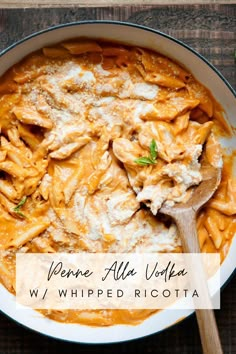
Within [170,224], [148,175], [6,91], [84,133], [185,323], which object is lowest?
[185,323]

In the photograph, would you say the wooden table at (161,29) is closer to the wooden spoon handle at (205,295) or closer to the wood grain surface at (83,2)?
the wood grain surface at (83,2)

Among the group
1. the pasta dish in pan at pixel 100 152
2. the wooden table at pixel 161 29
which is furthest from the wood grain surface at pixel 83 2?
the pasta dish in pan at pixel 100 152

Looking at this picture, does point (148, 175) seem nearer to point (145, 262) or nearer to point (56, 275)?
point (145, 262)

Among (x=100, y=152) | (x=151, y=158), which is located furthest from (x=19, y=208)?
(x=151, y=158)

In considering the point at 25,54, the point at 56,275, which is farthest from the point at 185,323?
the point at 25,54

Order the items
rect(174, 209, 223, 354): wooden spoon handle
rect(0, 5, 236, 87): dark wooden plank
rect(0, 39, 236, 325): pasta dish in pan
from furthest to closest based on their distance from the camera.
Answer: rect(0, 5, 236, 87): dark wooden plank < rect(0, 39, 236, 325): pasta dish in pan < rect(174, 209, 223, 354): wooden spoon handle

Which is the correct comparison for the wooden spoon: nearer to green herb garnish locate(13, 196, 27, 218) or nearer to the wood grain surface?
green herb garnish locate(13, 196, 27, 218)

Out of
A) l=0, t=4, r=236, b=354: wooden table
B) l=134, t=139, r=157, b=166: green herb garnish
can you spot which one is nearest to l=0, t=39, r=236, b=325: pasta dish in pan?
l=134, t=139, r=157, b=166: green herb garnish
